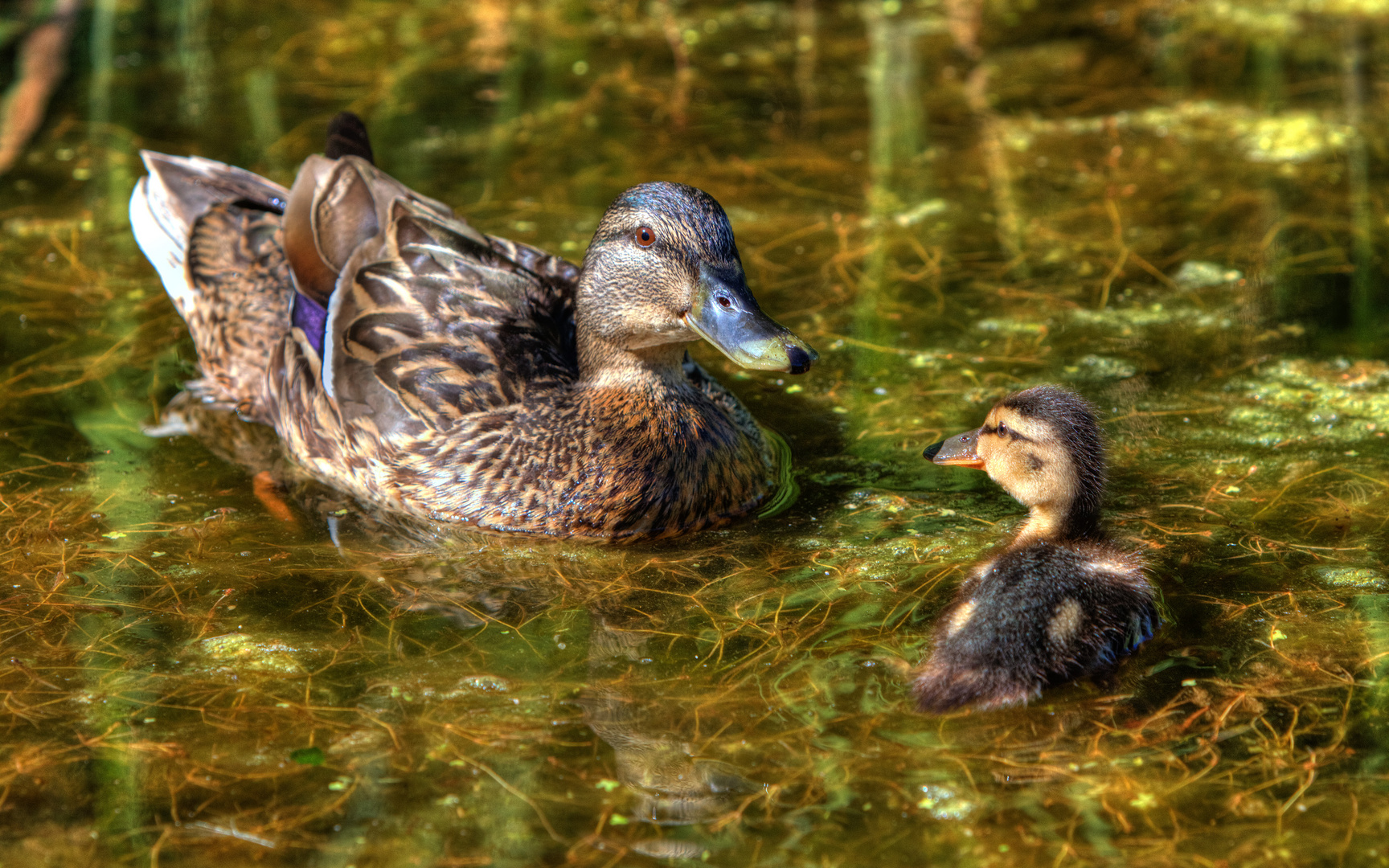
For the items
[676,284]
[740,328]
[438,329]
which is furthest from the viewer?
[438,329]

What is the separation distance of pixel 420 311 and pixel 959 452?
6.59 feet

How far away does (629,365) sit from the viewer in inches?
209

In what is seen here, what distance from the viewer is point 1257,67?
926cm

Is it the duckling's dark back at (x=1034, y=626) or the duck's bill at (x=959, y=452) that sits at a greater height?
the duck's bill at (x=959, y=452)

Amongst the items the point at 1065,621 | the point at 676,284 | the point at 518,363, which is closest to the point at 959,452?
the point at 1065,621

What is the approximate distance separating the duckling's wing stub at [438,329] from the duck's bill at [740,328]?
77cm

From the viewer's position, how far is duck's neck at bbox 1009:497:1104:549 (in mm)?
4531

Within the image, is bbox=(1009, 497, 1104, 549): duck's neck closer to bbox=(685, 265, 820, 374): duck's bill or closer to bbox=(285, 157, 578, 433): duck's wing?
bbox=(685, 265, 820, 374): duck's bill

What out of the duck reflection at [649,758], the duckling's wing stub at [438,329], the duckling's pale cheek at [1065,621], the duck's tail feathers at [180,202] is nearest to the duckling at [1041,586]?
the duckling's pale cheek at [1065,621]

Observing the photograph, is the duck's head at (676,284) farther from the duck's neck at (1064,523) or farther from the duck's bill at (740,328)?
the duck's neck at (1064,523)

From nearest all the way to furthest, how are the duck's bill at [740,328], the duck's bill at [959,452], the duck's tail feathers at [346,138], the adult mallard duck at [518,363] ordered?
the duck's bill at [740,328]
the duck's bill at [959,452]
the adult mallard duck at [518,363]
the duck's tail feathers at [346,138]

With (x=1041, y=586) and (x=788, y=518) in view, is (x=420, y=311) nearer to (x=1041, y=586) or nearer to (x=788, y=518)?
(x=788, y=518)

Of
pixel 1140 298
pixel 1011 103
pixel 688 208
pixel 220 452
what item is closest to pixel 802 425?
pixel 688 208

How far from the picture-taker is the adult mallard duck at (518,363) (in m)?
5.01
